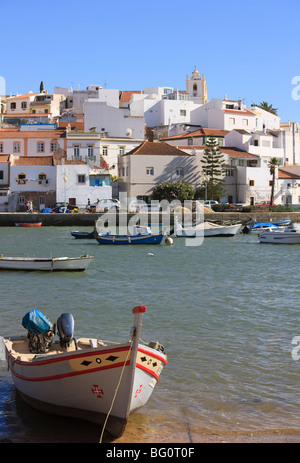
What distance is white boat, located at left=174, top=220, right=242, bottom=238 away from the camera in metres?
45.6

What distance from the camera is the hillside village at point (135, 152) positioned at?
59.7 meters

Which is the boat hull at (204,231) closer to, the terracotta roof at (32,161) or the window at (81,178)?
the window at (81,178)

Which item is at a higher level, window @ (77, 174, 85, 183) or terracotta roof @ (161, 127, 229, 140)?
terracotta roof @ (161, 127, 229, 140)

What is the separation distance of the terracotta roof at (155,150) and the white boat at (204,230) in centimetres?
1743

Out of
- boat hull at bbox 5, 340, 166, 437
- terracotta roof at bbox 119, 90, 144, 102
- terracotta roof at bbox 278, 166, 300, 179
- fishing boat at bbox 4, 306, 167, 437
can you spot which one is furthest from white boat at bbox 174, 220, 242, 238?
terracotta roof at bbox 119, 90, 144, 102

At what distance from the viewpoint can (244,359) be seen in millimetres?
12484

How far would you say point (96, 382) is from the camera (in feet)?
27.8

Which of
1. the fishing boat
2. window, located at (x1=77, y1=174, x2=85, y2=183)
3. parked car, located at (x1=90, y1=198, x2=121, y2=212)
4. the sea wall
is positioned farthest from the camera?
window, located at (x1=77, y1=174, x2=85, y2=183)

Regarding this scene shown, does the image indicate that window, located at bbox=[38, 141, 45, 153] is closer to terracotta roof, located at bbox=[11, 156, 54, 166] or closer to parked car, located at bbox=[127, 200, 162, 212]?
terracotta roof, located at bbox=[11, 156, 54, 166]

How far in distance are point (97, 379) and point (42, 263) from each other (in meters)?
17.5

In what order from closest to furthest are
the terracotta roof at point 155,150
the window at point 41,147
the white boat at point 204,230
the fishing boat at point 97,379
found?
the fishing boat at point 97,379 < the white boat at point 204,230 < the terracotta roof at point 155,150 < the window at point 41,147

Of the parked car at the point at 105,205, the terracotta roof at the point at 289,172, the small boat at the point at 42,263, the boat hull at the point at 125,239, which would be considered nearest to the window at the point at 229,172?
the terracotta roof at the point at 289,172
